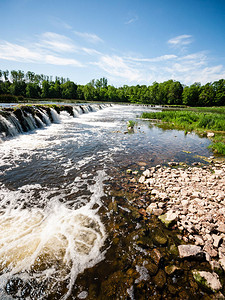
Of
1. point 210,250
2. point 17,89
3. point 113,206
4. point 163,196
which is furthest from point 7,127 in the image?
point 17,89

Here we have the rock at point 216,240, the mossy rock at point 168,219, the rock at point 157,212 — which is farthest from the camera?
the rock at point 157,212

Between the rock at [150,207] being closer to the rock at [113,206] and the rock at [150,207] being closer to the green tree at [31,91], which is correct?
the rock at [113,206]

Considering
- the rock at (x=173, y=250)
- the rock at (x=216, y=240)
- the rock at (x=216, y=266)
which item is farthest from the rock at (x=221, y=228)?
the rock at (x=173, y=250)

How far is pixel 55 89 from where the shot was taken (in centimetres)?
10062

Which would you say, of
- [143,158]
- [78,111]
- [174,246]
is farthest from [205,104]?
[174,246]

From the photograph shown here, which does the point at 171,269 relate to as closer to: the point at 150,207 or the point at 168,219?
the point at 168,219

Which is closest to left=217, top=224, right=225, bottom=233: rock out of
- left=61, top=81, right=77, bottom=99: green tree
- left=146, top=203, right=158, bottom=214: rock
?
left=146, top=203, right=158, bottom=214: rock

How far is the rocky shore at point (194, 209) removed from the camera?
Answer: 329cm

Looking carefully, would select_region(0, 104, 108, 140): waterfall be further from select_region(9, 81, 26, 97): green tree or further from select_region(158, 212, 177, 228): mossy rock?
select_region(9, 81, 26, 97): green tree

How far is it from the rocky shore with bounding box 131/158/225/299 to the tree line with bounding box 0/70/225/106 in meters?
97.5

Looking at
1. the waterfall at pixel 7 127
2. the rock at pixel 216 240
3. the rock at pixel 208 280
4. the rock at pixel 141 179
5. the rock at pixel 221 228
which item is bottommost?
the rock at pixel 208 280

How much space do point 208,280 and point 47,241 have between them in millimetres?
4026

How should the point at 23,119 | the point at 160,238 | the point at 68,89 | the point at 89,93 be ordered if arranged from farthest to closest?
the point at 89,93 → the point at 68,89 → the point at 23,119 → the point at 160,238

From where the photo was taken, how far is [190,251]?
3.36m
